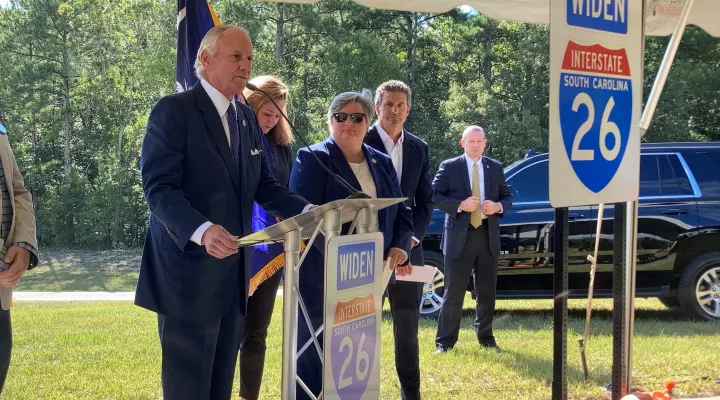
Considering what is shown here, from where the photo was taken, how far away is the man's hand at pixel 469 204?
681cm

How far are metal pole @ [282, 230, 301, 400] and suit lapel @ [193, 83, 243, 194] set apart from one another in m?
0.47

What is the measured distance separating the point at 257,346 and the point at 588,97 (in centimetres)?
213

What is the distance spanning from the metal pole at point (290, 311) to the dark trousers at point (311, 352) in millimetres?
986

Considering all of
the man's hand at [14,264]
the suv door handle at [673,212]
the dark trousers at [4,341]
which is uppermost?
the man's hand at [14,264]

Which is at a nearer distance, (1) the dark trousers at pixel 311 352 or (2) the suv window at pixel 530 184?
(1) the dark trousers at pixel 311 352

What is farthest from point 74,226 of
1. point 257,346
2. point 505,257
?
point 257,346

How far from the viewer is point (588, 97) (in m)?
3.30

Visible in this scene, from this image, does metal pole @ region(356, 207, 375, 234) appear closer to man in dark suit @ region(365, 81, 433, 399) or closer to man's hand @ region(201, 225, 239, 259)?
man's hand @ region(201, 225, 239, 259)

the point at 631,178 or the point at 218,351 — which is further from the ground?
the point at 631,178

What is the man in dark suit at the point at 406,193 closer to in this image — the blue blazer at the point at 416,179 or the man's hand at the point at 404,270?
the blue blazer at the point at 416,179

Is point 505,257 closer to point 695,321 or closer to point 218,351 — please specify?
point 695,321

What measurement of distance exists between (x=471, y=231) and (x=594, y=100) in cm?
367

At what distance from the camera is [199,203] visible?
283cm

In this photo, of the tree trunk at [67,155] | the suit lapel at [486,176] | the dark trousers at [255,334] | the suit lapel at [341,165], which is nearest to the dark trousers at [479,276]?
the suit lapel at [486,176]
